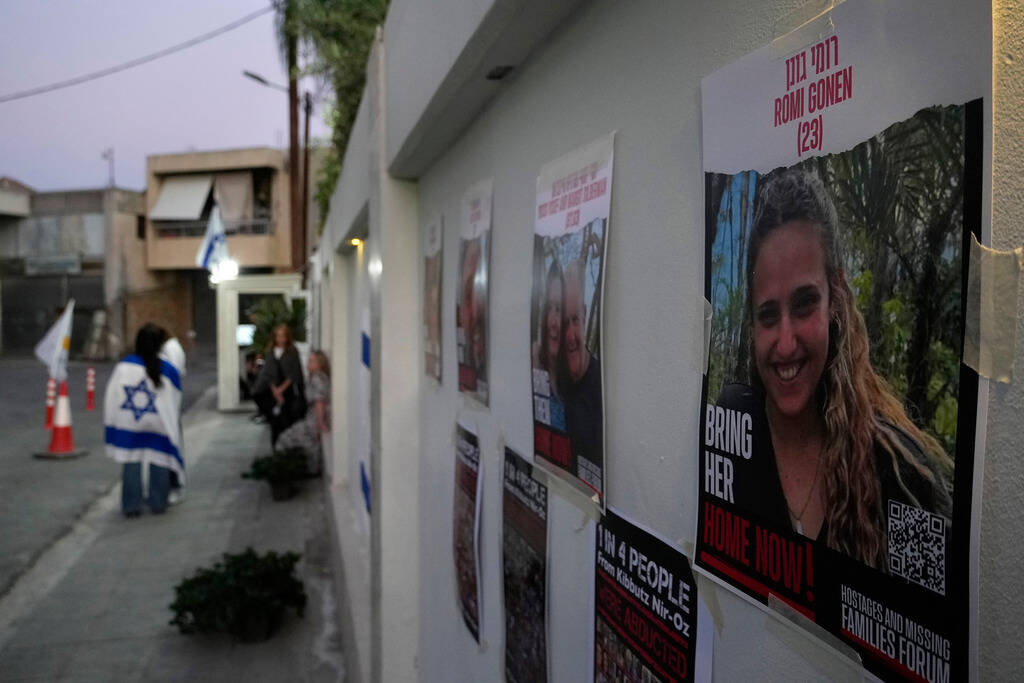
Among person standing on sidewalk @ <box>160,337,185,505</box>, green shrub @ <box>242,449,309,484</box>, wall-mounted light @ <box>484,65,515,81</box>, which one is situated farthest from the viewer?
green shrub @ <box>242,449,309,484</box>

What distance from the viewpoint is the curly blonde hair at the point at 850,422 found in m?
0.91

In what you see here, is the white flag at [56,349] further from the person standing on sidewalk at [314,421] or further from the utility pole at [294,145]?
the utility pole at [294,145]

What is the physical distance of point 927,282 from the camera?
0.85 metres

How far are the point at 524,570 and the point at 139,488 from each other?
8.40 metres

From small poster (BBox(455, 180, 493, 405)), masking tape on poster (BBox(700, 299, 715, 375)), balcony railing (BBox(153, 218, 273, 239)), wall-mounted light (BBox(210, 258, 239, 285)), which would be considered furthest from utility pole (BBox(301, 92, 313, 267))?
masking tape on poster (BBox(700, 299, 715, 375))

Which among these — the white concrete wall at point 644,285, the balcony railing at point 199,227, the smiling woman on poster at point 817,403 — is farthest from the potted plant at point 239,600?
the balcony railing at point 199,227

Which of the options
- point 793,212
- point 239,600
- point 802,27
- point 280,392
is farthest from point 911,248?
point 280,392

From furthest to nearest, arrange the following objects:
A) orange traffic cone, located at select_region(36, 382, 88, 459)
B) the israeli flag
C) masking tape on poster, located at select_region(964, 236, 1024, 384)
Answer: orange traffic cone, located at select_region(36, 382, 88, 459), the israeli flag, masking tape on poster, located at select_region(964, 236, 1024, 384)

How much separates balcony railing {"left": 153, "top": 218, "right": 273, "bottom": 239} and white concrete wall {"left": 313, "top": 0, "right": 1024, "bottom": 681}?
33570 mm

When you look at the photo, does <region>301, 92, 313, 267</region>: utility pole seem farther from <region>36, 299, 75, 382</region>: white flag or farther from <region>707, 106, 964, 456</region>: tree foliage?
<region>707, 106, 964, 456</region>: tree foliage

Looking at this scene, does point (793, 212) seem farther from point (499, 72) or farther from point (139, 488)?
point (139, 488)

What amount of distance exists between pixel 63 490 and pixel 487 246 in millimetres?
9919

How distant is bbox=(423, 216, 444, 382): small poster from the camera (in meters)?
3.55

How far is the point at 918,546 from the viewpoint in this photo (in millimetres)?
873
